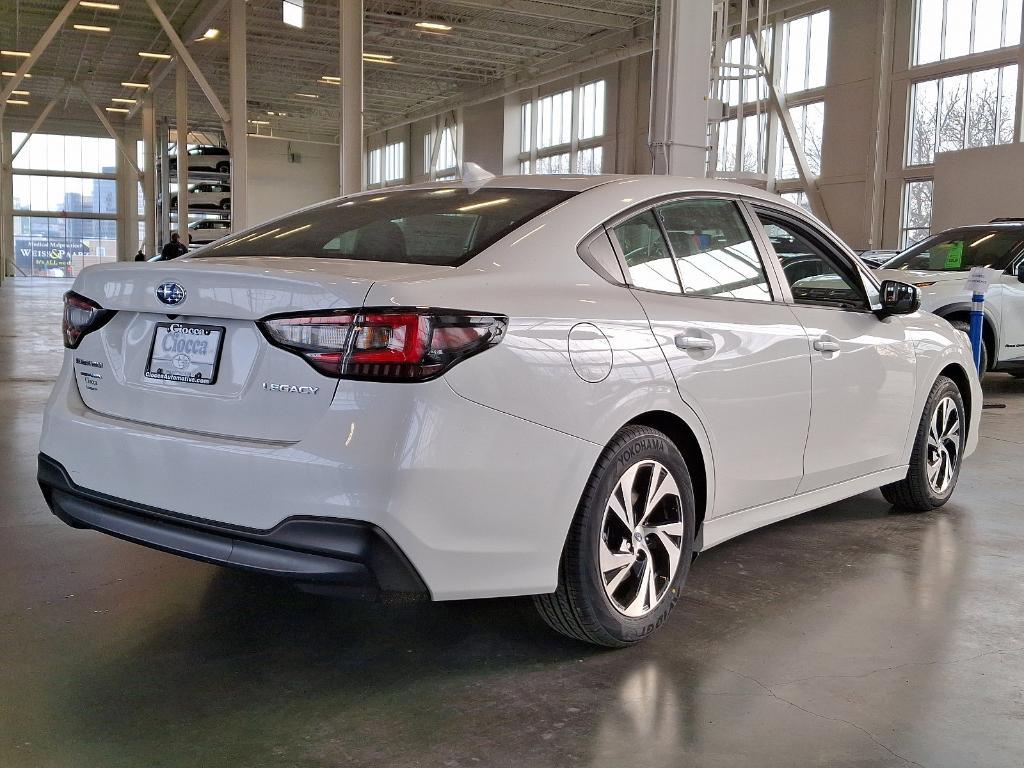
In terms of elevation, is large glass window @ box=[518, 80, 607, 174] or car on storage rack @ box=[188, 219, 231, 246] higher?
large glass window @ box=[518, 80, 607, 174]

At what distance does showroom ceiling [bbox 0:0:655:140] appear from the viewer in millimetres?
25906

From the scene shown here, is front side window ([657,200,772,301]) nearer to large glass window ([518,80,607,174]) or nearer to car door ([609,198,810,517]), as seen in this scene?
car door ([609,198,810,517])

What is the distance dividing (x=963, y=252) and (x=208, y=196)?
25.2 metres

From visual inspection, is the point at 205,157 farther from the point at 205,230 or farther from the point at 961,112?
the point at 961,112

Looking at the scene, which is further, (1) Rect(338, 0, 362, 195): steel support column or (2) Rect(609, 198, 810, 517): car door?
(1) Rect(338, 0, 362, 195): steel support column

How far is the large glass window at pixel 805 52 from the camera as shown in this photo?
77.2 ft

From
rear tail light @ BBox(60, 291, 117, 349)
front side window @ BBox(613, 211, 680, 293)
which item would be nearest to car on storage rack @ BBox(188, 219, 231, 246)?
rear tail light @ BBox(60, 291, 117, 349)

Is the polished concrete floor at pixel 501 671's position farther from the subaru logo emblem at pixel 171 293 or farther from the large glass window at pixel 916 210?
the large glass window at pixel 916 210

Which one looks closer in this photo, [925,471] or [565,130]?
[925,471]

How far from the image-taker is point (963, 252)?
34.6 feet

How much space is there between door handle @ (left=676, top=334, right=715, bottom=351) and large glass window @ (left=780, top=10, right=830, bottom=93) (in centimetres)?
2232

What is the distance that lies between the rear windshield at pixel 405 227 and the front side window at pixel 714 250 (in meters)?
0.40

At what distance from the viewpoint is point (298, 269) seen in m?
2.59

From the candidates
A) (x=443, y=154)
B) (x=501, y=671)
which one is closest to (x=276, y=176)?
(x=443, y=154)
